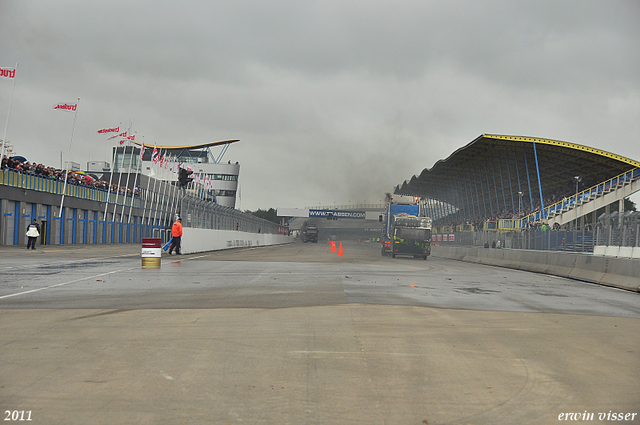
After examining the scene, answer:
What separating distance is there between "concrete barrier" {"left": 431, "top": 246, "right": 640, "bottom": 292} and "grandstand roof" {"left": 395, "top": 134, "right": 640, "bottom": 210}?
2886 centimetres

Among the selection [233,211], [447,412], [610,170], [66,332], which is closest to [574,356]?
[447,412]

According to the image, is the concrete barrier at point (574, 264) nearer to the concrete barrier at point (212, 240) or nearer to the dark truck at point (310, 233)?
the concrete barrier at point (212, 240)

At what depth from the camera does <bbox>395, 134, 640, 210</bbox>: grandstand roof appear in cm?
5716

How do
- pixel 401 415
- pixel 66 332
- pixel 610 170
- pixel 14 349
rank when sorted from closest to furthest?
pixel 401 415 < pixel 14 349 < pixel 66 332 < pixel 610 170

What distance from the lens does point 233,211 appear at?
155ft

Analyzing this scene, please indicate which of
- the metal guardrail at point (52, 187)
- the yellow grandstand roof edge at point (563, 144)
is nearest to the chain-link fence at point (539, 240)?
the yellow grandstand roof edge at point (563, 144)

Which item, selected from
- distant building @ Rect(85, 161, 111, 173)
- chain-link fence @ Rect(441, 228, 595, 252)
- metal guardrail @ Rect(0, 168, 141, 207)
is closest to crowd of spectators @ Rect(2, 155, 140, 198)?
metal guardrail @ Rect(0, 168, 141, 207)

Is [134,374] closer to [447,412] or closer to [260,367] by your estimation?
[260,367]

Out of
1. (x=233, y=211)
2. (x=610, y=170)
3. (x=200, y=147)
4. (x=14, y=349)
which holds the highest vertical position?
(x=200, y=147)

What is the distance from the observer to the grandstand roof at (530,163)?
57.2m

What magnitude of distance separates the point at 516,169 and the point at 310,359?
6685 centimetres

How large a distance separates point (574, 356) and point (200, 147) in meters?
125

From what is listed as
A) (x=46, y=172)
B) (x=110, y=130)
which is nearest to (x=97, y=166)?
(x=110, y=130)

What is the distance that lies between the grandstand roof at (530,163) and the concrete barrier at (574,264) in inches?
1136
